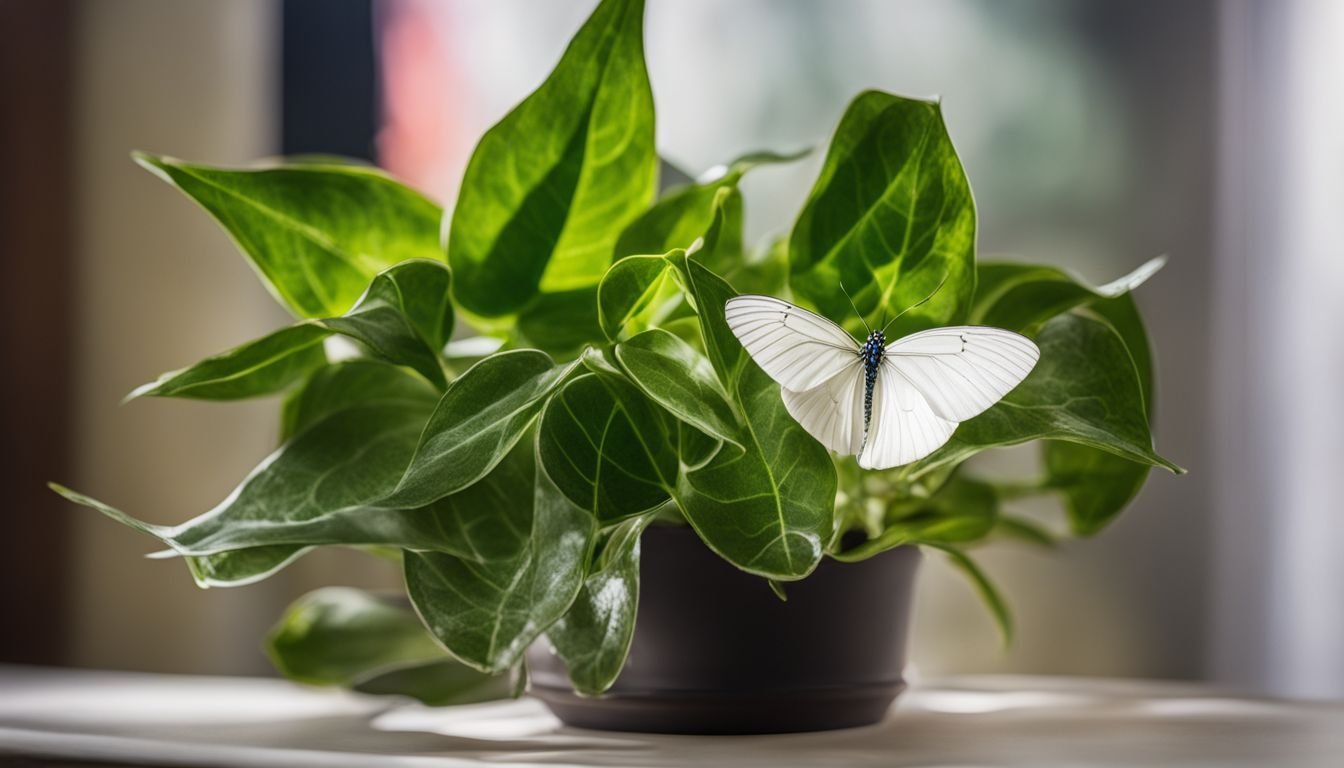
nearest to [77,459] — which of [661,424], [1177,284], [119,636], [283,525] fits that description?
[119,636]

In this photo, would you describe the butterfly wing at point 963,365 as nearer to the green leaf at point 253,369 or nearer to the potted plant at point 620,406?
the potted plant at point 620,406

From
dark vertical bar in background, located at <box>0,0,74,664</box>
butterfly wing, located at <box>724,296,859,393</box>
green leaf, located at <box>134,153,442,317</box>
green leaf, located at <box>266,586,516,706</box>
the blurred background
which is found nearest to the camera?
butterfly wing, located at <box>724,296,859,393</box>

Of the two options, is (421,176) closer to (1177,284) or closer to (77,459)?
(77,459)

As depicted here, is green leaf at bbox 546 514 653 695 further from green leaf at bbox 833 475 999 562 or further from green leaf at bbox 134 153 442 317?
green leaf at bbox 134 153 442 317

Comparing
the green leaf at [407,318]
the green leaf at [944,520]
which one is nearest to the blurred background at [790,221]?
the green leaf at [944,520]

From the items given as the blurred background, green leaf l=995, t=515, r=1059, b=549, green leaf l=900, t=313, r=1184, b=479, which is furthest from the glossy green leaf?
the blurred background

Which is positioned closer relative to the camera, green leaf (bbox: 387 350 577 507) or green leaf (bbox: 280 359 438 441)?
green leaf (bbox: 387 350 577 507)
